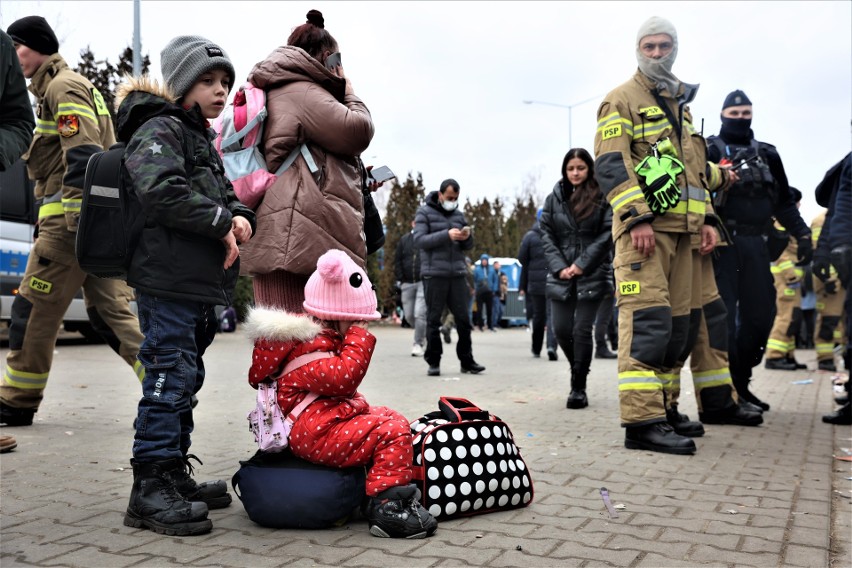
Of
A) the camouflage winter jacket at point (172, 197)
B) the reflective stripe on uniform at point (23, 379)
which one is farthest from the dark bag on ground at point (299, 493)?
the reflective stripe on uniform at point (23, 379)

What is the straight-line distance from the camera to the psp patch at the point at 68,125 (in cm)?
565

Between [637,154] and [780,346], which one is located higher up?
[637,154]

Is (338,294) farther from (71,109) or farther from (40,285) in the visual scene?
(71,109)

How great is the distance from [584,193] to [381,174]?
10.7 feet

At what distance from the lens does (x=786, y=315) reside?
471 inches

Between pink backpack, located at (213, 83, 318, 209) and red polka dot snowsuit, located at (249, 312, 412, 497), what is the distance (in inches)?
38.9

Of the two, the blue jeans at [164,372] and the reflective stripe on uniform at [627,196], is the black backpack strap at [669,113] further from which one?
the blue jeans at [164,372]

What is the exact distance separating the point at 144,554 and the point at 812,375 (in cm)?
989

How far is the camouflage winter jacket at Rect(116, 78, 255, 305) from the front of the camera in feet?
11.3

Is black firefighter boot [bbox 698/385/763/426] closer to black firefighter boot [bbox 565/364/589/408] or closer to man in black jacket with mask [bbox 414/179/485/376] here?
black firefighter boot [bbox 565/364/589/408]

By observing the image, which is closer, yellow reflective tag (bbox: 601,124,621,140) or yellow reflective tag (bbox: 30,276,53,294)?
yellow reflective tag (bbox: 601,124,621,140)

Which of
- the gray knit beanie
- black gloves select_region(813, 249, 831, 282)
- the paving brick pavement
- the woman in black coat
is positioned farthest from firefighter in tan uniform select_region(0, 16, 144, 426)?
black gloves select_region(813, 249, 831, 282)

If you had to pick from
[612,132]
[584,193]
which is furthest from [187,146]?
[584,193]

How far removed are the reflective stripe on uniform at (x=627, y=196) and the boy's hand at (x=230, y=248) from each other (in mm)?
2679
